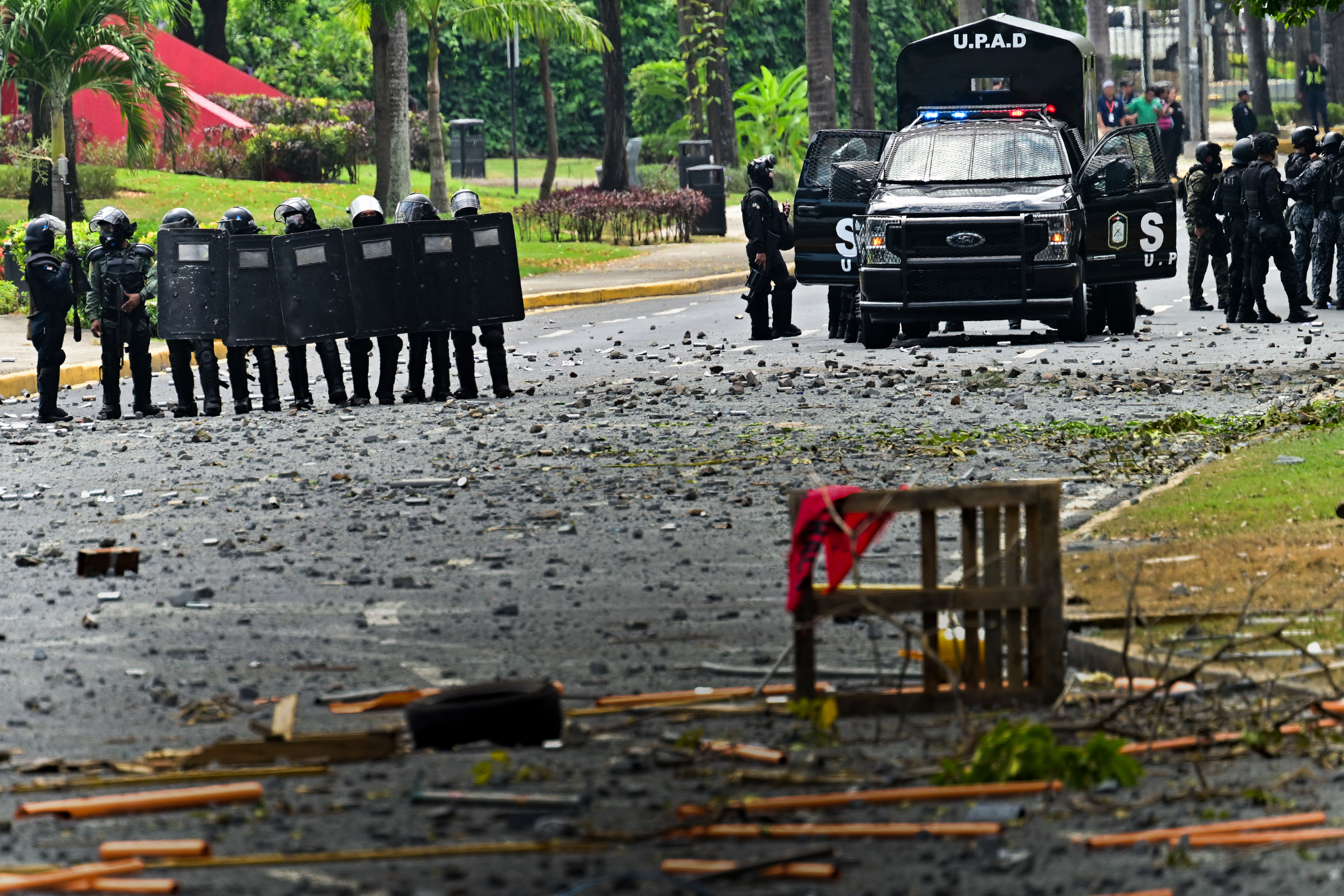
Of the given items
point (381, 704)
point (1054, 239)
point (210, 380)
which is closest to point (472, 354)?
point (210, 380)

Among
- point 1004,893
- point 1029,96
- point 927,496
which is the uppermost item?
point 1029,96

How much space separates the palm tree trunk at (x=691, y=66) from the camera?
4481 cm

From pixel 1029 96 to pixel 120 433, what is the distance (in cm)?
1163

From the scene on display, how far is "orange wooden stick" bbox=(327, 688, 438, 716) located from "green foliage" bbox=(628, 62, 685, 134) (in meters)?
45.0

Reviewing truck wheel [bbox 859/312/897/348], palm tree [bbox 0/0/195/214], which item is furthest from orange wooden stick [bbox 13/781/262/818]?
palm tree [bbox 0/0/195/214]

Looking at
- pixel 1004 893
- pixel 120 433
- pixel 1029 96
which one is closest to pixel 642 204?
pixel 1029 96

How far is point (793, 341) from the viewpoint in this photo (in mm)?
20672

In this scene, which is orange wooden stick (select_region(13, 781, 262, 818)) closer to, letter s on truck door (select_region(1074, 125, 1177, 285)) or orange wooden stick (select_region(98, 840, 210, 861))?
orange wooden stick (select_region(98, 840, 210, 861))

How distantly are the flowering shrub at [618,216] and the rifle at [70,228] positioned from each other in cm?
1095

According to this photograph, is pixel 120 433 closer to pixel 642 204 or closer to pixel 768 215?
pixel 768 215

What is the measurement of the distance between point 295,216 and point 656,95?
38224mm

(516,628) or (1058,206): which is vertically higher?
(1058,206)

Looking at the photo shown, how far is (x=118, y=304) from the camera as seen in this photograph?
16234mm

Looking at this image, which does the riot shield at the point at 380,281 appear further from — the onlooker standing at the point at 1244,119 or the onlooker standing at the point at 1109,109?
the onlooker standing at the point at 1244,119
